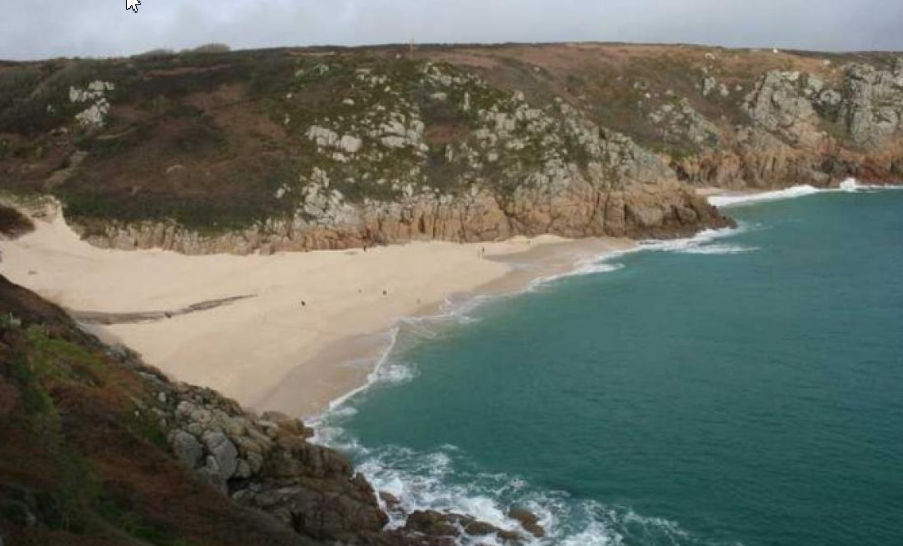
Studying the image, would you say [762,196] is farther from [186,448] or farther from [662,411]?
[186,448]

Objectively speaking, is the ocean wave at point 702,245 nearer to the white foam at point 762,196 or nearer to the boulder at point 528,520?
the white foam at point 762,196

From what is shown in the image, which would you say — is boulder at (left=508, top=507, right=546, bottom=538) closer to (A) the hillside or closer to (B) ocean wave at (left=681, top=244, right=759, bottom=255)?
(A) the hillside

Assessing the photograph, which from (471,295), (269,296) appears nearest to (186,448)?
(269,296)

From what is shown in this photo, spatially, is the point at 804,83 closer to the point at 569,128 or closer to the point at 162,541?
the point at 569,128

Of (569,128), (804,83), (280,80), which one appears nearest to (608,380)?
(569,128)

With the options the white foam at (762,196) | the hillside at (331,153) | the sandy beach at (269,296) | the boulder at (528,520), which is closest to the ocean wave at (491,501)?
the boulder at (528,520)
